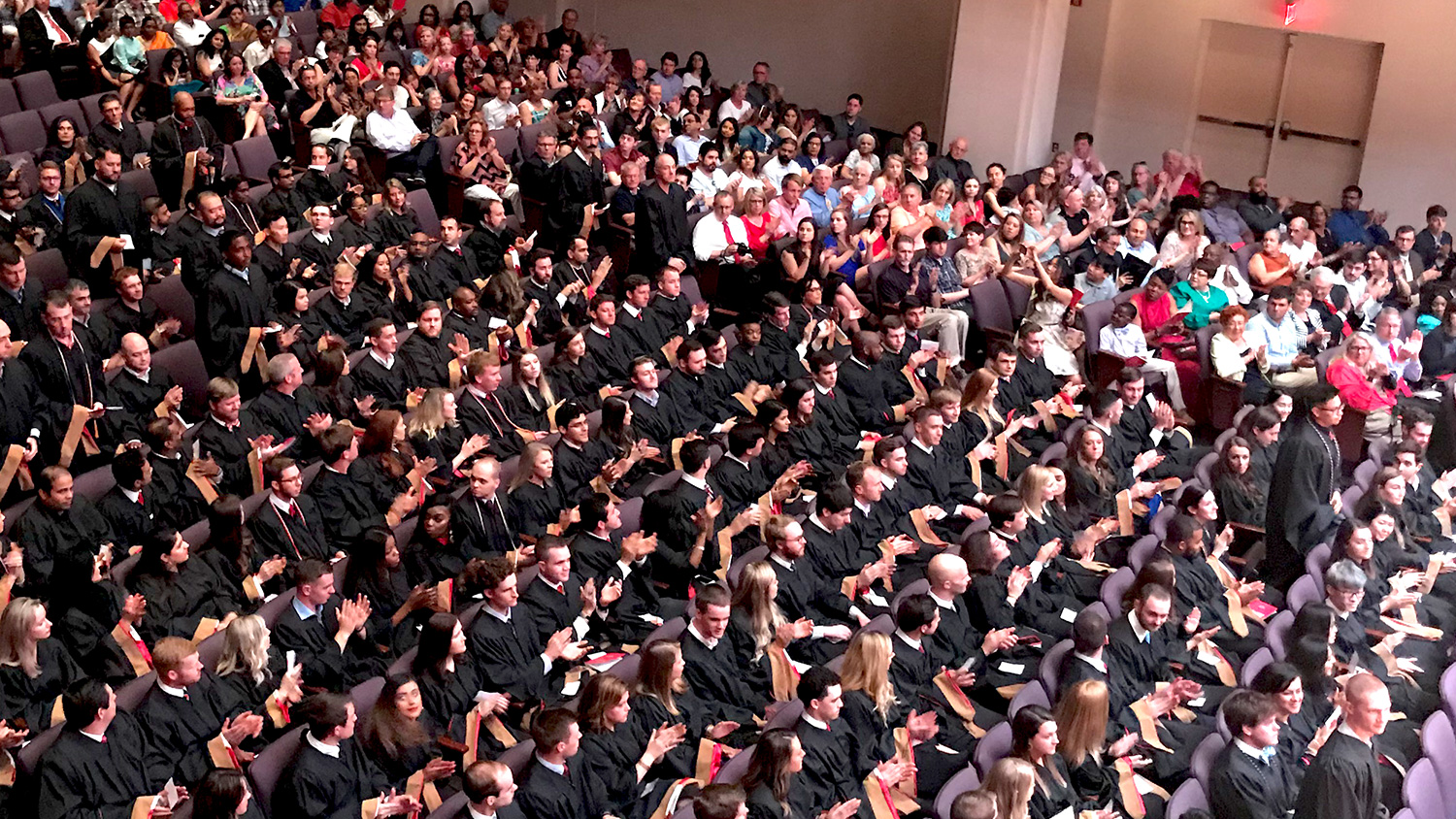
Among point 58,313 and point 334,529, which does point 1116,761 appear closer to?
point 334,529

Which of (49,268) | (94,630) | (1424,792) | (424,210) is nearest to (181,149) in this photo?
(424,210)

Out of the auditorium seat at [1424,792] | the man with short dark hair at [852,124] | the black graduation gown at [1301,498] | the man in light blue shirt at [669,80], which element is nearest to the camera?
the auditorium seat at [1424,792]

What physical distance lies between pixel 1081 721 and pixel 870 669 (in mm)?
769

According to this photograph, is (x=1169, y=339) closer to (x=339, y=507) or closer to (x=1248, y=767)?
(x=1248, y=767)

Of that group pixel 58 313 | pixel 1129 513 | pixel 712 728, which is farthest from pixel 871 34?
pixel 712 728

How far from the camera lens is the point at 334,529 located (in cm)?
703

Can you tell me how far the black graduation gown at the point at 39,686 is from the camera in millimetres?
5719

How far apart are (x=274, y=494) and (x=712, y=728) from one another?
2228 millimetres

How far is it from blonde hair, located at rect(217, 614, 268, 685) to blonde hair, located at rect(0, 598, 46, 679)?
64cm

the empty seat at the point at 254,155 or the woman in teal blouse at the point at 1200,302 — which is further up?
the empty seat at the point at 254,155

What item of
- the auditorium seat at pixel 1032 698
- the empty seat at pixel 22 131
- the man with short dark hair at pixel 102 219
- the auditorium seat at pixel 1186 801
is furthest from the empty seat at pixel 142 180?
the auditorium seat at pixel 1186 801

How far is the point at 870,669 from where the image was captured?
5.82 metres

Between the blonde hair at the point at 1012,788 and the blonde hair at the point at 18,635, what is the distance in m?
3.37

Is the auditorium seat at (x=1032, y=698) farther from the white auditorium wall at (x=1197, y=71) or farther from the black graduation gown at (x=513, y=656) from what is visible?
the white auditorium wall at (x=1197, y=71)
